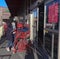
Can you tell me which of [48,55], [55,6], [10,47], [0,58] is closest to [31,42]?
[10,47]

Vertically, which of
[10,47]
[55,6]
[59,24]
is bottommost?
[10,47]

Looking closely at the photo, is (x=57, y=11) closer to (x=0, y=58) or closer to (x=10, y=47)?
(x=0, y=58)

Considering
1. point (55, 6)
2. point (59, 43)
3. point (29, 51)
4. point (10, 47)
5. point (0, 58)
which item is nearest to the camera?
point (59, 43)

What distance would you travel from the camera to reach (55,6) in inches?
267

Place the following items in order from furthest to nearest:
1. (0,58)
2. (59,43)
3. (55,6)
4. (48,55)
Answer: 1. (0,58)
2. (48,55)
3. (55,6)
4. (59,43)

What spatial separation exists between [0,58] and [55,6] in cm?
359

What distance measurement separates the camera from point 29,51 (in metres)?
11.0

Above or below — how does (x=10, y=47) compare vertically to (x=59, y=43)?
below

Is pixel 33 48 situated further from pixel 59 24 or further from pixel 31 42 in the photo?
pixel 59 24

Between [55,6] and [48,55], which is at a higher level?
[55,6]

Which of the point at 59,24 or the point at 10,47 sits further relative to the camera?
the point at 10,47

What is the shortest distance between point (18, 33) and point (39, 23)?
1093 mm

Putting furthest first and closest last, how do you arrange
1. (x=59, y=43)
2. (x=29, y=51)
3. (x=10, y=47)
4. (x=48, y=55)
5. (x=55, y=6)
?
1. (x=10, y=47)
2. (x=29, y=51)
3. (x=48, y=55)
4. (x=55, y=6)
5. (x=59, y=43)

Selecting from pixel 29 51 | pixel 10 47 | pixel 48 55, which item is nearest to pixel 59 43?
pixel 48 55
